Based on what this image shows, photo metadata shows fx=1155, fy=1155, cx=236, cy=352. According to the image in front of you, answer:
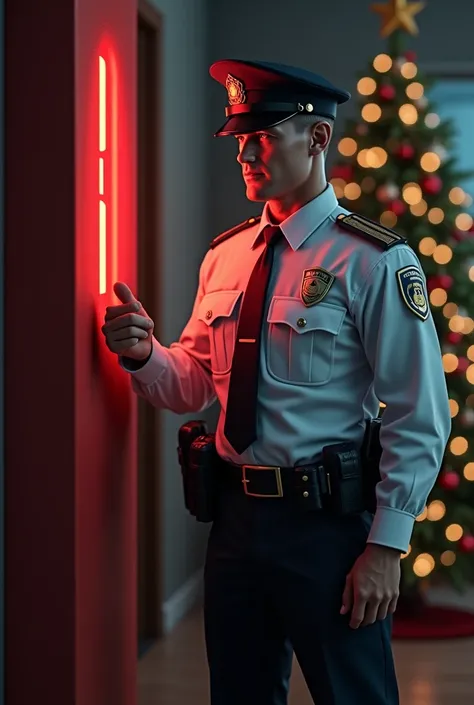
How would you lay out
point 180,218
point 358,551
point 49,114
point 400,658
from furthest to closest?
point 180,218, point 400,658, point 358,551, point 49,114

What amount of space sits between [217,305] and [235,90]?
1.30ft

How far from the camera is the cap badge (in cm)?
204

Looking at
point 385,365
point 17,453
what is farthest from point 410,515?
point 17,453

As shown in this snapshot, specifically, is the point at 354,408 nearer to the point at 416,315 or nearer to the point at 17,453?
the point at 416,315

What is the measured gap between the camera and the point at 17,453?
1832 mm

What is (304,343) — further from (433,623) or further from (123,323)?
(433,623)

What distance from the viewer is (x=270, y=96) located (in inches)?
78.9

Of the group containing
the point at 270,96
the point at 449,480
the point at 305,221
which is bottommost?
the point at 449,480

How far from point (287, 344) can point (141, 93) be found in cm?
228

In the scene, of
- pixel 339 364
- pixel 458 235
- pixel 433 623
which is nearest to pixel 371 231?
pixel 339 364

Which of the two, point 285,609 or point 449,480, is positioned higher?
point 285,609

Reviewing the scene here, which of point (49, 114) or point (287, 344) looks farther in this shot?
point (287, 344)

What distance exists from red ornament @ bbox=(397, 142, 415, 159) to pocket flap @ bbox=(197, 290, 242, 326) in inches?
91.9

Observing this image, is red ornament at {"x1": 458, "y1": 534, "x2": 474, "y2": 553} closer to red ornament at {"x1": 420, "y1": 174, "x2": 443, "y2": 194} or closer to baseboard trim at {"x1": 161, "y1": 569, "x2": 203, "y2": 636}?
baseboard trim at {"x1": 161, "y1": 569, "x2": 203, "y2": 636}
